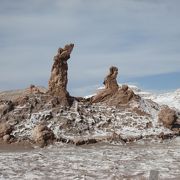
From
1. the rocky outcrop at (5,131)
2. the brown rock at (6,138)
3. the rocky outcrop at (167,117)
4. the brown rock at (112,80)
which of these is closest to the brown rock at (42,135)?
the brown rock at (6,138)

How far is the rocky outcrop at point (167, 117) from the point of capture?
→ 27688 mm

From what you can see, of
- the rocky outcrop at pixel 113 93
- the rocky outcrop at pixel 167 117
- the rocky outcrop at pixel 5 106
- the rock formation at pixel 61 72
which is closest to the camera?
the rocky outcrop at pixel 5 106

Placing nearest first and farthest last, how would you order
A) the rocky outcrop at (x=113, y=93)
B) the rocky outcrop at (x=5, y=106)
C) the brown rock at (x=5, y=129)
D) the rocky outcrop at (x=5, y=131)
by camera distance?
1. the rocky outcrop at (x=5, y=131)
2. the brown rock at (x=5, y=129)
3. the rocky outcrop at (x=5, y=106)
4. the rocky outcrop at (x=113, y=93)

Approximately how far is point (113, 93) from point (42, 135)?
8.53 metres

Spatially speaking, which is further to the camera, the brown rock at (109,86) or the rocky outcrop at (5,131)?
the brown rock at (109,86)

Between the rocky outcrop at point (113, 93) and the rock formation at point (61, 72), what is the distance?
317 cm

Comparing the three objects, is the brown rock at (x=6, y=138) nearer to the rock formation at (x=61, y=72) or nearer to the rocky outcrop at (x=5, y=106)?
the rocky outcrop at (x=5, y=106)

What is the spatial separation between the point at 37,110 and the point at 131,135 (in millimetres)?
6297

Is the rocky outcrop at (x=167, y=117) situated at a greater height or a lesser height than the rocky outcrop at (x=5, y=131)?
greater

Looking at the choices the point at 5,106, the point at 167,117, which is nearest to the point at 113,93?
the point at 167,117

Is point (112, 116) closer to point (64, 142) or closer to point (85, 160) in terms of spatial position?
point (64, 142)

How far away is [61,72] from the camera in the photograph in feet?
93.3

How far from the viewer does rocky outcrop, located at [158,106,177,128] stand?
27.7 metres

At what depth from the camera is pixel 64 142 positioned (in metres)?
24.2
